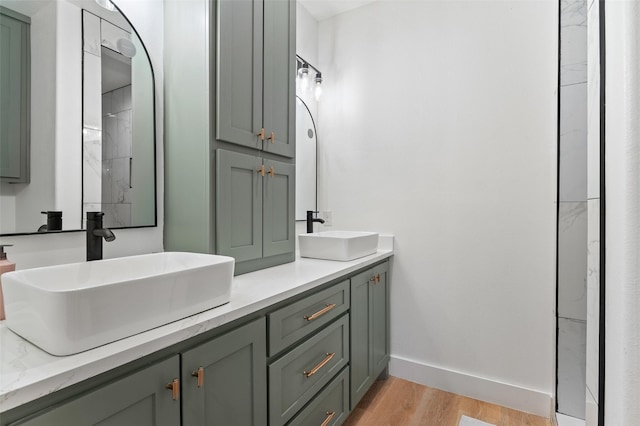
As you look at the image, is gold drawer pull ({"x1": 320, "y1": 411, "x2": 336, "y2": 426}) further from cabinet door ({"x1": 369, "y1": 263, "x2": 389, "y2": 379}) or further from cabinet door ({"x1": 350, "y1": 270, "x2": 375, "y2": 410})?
cabinet door ({"x1": 369, "y1": 263, "x2": 389, "y2": 379})

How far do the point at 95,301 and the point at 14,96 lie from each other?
774mm

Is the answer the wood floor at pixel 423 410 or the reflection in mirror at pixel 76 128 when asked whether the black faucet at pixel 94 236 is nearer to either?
the reflection in mirror at pixel 76 128

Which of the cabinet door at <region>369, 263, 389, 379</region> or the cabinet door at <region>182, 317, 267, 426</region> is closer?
the cabinet door at <region>182, 317, 267, 426</region>

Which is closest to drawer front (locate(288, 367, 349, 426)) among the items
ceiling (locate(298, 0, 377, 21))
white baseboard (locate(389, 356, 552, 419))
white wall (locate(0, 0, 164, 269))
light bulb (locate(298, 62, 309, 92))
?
white baseboard (locate(389, 356, 552, 419))

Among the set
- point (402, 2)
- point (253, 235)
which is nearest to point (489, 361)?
point (253, 235)

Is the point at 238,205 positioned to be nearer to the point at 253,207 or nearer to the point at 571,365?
the point at 253,207

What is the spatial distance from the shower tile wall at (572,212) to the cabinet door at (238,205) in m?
1.56

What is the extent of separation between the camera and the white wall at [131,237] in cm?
104

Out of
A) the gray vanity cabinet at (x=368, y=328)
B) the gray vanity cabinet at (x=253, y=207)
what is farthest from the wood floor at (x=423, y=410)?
the gray vanity cabinet at (x=253, y=207)

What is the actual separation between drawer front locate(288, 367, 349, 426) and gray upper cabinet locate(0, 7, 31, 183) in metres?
1.29

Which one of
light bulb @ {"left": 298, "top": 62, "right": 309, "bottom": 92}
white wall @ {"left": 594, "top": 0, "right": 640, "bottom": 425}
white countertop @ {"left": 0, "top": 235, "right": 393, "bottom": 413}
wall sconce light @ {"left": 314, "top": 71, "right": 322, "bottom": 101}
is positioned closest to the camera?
white countertop @ {"left": 0, "top": 235, "right": 393, "bottom": 413}

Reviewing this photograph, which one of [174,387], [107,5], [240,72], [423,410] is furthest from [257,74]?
[423,410]

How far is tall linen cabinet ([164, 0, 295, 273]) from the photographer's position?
1327 mm

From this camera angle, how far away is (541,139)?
1.89 meters
